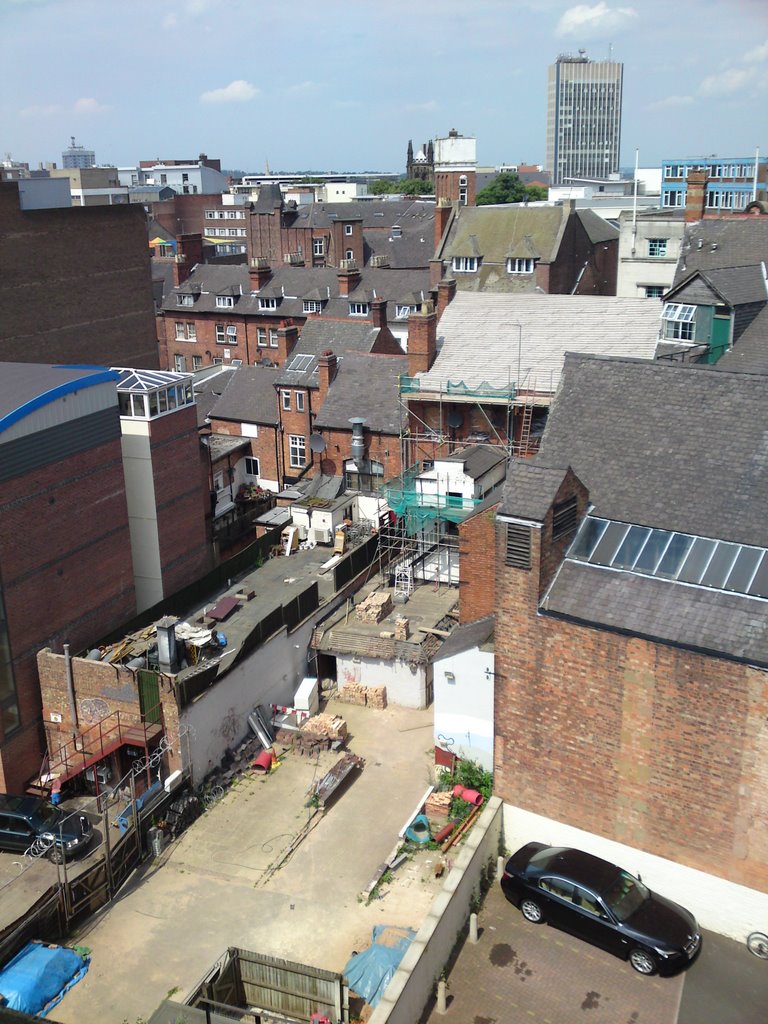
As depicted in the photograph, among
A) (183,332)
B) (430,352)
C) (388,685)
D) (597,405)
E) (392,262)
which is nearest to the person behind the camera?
(597,405)

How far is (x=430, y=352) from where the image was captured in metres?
35.9

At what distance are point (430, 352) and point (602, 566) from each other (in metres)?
19.2

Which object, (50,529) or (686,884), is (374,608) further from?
(686,884)

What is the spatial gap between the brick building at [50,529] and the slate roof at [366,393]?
12233mm

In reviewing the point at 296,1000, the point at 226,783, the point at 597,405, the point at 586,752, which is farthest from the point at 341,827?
the point at 597,405

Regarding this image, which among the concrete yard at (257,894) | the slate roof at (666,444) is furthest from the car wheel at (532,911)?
the slate roof at (666,444)

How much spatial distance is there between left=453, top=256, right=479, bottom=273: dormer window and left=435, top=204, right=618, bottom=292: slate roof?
262 millimetres

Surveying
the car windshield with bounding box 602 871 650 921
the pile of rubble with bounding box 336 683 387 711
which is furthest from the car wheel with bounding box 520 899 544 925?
the pile of rubble with bounding box 336 683 387 711

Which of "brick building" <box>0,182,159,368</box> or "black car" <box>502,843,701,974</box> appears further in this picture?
"brick building" <box>0,182,159,368</box>

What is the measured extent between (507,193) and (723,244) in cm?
9080

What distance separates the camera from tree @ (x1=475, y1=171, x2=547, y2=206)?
4779 inches

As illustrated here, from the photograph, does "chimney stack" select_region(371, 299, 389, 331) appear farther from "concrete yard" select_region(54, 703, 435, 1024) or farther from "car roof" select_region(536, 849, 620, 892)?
"car roof" select_region(536, 849, 620, 892)

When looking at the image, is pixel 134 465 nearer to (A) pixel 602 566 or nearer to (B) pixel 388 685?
(B) pixel 388 685

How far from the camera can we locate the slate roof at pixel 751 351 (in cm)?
2738
